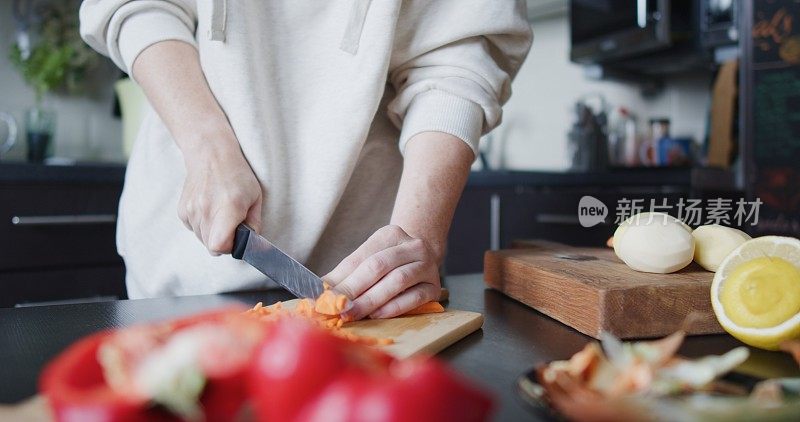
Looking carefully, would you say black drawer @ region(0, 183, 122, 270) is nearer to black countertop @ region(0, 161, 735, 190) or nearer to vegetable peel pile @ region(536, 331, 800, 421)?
black countertop @ region(0, 161, 735, 190)

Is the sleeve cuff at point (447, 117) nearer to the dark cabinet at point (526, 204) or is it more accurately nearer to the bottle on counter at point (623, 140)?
the dark cabinet at point (526, 204)

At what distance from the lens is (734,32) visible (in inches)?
89.9

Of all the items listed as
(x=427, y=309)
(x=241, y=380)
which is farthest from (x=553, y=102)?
(x=241, y=380)

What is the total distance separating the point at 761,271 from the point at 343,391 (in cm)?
47

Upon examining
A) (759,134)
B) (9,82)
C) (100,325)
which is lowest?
(100,325)

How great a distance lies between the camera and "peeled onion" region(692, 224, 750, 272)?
2.43 feet

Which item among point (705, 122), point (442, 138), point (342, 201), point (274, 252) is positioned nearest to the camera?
point (274, 252)

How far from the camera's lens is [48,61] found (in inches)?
88.8

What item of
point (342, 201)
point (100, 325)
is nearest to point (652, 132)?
point (342, 201)

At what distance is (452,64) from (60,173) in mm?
1190

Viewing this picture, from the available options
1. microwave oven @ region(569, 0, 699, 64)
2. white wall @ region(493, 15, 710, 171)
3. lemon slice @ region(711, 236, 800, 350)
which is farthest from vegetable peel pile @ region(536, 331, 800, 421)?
white wall @ region(493, 15, 710, 171)

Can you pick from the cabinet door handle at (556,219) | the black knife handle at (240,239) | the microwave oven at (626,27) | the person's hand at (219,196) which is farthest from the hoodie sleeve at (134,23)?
the microwave oven at (626,27)

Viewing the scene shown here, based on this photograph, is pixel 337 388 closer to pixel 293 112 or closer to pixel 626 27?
pixel 293 112

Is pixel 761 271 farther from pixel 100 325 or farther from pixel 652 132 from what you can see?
pixel 652 132
